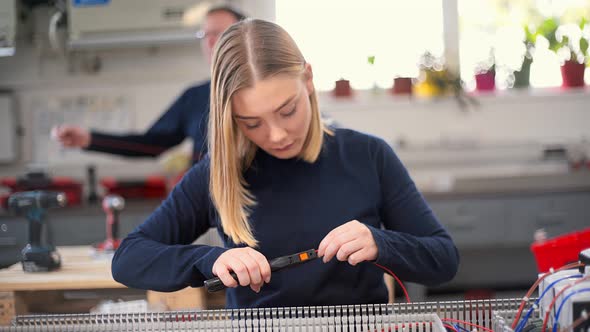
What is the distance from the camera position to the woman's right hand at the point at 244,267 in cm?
99

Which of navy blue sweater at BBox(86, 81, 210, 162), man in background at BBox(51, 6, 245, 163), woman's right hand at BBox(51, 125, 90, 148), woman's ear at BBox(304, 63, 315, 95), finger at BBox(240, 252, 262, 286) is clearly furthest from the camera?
navy blue sweater at BBox(86, 81, 210, 162)

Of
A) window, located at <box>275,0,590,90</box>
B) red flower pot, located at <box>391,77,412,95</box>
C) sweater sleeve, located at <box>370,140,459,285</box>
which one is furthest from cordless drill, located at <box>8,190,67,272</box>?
red flower pot, located at <box>391,77,412,95</box>

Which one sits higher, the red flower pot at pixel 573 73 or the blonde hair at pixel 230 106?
the blonde hair at pixel 230 106

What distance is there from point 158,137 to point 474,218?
155 cm

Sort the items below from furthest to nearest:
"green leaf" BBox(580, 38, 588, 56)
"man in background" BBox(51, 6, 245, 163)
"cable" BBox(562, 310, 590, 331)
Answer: "green leaf" BBox(580, 38, 588, 56), "man in background" BBox(51, 6, 245, 163), "cable" BBox(562, 310, 590, 331)

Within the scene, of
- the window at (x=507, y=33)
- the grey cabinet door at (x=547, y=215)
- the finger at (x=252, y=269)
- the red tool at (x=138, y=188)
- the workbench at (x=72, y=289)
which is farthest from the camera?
the window at (x=507, y=33)

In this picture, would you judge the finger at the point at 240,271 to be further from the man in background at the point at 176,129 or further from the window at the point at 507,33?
the window at the point at 507,33

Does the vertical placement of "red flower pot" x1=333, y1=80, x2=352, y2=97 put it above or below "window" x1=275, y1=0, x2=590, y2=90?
below

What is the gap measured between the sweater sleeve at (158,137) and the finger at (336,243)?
2.05 metres

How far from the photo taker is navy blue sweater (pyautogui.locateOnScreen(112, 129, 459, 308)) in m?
1.20

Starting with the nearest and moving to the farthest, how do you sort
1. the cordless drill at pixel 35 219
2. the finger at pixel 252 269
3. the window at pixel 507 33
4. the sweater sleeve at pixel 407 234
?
the finger at pixel 252 269, the sweater sleeve at pixel 407 234, the cordless drill at pixel 35 219, the window at pixel 507 33

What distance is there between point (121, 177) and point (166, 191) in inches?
15.8

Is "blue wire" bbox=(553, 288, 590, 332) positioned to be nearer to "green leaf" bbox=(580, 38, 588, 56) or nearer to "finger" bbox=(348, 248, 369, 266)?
"finger" bbox=(348, 248, 369, 266)

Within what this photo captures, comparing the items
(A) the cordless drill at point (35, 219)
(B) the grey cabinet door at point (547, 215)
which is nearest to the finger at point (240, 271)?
(A) the cordless drill at point (35, 219)
